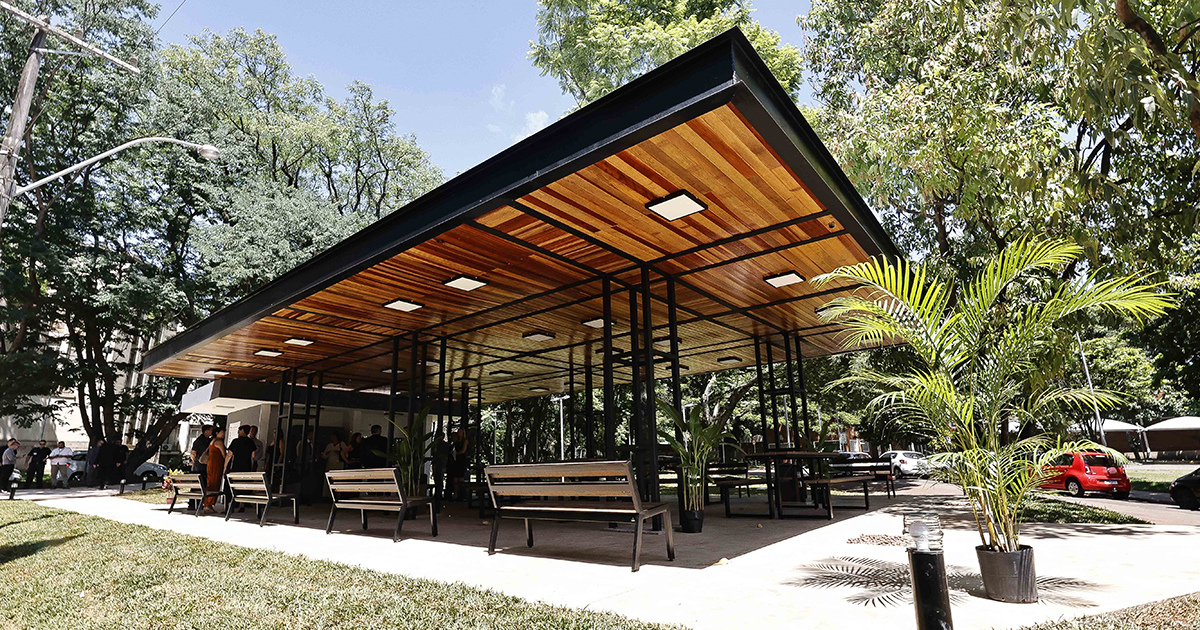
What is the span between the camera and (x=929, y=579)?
3.04 metres

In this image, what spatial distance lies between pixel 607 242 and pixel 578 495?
278 centimetres

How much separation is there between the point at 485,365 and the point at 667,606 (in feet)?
39.0

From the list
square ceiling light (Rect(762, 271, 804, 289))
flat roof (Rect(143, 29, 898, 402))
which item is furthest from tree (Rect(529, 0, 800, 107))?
square ceiling light (Rect(762, 271, 804, 289))

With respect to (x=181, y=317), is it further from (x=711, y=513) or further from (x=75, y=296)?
(x=711, y=513)

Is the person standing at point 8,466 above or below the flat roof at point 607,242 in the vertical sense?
below

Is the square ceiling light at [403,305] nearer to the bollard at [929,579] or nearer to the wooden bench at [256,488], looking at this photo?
the wooden bench at [256,488]

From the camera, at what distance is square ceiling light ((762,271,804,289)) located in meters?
8.16

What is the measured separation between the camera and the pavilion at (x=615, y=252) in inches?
177

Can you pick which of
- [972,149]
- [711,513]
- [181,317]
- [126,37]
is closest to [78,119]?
[126,37]

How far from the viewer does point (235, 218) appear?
79.3 feet

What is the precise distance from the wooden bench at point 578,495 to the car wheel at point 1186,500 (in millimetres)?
13446

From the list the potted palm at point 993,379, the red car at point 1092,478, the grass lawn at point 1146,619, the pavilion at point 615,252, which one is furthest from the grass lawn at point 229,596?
the red car at point 1092,478

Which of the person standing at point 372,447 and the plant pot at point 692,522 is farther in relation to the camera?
the person standing at point 372,447

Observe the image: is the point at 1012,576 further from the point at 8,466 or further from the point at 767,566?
the point at 8,466
